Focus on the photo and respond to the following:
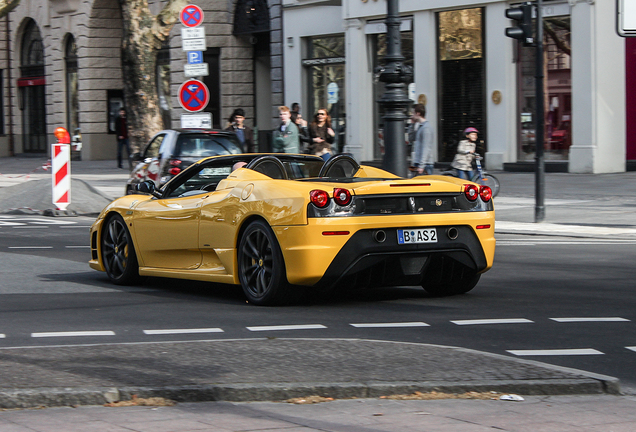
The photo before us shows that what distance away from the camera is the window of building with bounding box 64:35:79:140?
42188 mm

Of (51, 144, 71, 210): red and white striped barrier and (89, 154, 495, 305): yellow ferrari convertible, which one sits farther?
(51, 144, 71, 210): red and white striped barrier

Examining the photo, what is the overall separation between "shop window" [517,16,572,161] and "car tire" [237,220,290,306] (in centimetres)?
1760

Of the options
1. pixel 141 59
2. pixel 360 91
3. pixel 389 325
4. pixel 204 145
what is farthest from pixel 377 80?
pixel 389 325

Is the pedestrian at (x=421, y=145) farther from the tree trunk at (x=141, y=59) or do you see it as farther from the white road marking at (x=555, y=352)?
the white road marking at (x=555, y=352)

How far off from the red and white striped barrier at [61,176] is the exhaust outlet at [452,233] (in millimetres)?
12062

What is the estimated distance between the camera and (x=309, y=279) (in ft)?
26.0

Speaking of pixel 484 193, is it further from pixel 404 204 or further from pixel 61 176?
pixel 61 176

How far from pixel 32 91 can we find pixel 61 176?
2876 centimetres

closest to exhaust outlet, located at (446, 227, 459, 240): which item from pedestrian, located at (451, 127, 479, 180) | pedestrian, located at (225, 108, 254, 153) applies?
pedestrian, located at (451, 127, 479, 180)

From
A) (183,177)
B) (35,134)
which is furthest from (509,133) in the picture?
(35,134)

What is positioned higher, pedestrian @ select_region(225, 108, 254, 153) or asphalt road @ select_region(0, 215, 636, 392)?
pedestrian @ select_region(225, 108, 254, 153)

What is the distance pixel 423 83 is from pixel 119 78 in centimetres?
1641

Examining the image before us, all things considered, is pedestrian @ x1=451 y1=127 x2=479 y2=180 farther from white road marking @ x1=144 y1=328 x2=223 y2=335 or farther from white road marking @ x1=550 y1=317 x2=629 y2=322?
white road marking @ x1=144 y1=328 x2=223 y2=335

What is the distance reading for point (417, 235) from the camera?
8.11 metres
